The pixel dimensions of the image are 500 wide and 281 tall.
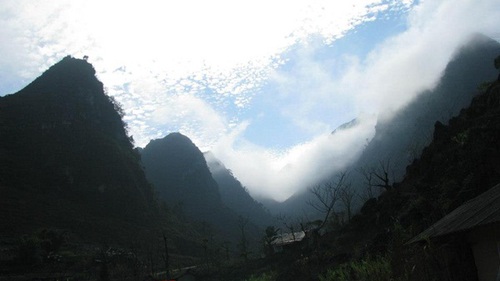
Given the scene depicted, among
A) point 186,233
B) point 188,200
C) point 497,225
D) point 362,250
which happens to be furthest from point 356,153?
point 497,225

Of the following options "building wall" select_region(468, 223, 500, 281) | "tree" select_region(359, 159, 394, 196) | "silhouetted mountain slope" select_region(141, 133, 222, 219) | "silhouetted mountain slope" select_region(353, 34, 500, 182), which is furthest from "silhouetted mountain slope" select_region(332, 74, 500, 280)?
"silhouetted mountain slope" select_region(141, 133, 222, 219)

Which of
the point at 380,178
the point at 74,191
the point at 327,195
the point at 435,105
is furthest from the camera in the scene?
the point at 435,105

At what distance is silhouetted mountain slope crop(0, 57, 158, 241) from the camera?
6381 centimetres

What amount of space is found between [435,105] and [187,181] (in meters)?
83.5

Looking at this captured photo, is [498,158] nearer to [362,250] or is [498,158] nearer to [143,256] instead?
[362,250]

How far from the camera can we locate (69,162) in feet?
268

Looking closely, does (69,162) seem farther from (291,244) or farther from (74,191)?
(291,244)

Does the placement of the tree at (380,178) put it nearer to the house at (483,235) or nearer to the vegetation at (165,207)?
the vegetation at (165,207)

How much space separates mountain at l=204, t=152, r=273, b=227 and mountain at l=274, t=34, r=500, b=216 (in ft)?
193

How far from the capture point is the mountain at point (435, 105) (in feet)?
250

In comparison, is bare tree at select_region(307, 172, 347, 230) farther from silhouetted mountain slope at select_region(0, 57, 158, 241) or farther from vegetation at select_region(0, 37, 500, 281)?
silhouetted mountain slope at select_region(0, 57, 158, 241)

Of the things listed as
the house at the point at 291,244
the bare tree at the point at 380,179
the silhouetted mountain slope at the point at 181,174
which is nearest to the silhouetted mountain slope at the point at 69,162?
the house at the point at 291,244

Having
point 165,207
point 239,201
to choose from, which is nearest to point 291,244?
point 165,207

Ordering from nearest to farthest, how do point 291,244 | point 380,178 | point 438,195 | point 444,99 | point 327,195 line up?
1. point 438,195
2. point 380,178
3. point 327,195
4. point 291,244
5. point 444,99
